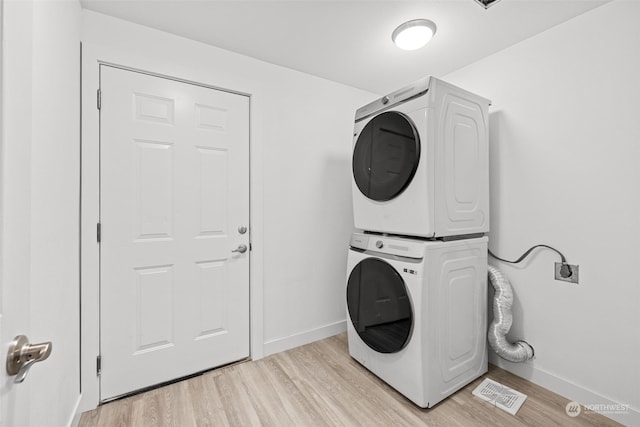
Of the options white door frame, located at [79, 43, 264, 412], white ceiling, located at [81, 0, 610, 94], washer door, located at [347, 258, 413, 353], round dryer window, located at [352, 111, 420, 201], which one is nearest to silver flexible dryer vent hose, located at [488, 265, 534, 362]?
washer door, located at [347, 258, 413, 353]

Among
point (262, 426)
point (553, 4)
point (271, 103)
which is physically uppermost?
point (553, 4)

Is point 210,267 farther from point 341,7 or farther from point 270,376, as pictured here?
point 341,7

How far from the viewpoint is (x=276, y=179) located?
227 cm

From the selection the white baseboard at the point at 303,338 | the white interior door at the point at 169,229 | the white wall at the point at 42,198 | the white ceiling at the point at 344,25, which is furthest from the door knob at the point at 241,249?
the white ceiling at the point at 344,25

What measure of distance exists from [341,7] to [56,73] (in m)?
1.46

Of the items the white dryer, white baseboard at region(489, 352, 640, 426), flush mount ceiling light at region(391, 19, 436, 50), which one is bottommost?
white baseboard at region(489, 352, 640, 426)

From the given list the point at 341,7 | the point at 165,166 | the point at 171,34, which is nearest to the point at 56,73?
the point at 165,166

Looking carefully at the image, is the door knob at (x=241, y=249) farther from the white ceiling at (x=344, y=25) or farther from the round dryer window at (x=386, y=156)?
the white ceiling at (x=344, y=25)

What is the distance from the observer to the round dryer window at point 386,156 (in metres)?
1.66

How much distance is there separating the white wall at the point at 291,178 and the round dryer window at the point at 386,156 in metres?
0.55

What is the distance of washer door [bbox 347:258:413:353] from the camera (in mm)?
1655

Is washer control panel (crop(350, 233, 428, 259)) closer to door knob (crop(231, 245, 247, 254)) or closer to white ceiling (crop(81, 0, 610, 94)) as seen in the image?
door knob (crop(231, 245, 247, 254))

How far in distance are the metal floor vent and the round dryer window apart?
135cm

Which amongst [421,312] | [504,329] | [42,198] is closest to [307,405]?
[421,312]
